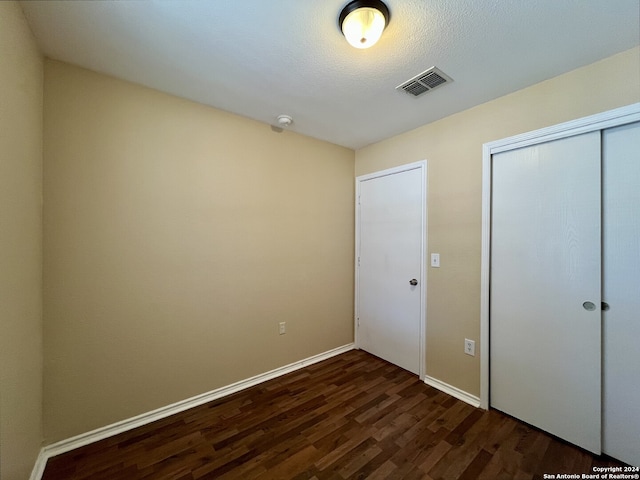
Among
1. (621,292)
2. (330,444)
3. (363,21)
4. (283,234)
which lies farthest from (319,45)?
(330,444)

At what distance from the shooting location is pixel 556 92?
175 cm

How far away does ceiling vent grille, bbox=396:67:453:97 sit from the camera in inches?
68.1

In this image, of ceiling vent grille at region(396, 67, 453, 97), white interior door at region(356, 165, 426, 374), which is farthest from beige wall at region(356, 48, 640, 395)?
ceiling vent grille at region(396, 67, 453, 97)

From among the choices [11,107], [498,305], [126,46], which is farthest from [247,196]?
[498,305]

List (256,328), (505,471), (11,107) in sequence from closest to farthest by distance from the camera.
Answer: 1. (11,107)
2. (505,471)
3. (256,328)

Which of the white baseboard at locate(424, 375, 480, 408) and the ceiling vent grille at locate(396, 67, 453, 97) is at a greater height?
the ceiling vent grille at locate(396, 67, 453, 97)

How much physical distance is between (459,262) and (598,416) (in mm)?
1240

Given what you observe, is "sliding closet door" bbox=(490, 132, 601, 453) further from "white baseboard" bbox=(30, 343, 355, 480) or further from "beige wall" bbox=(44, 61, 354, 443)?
"white baseboard" bbox=(30, 343, 355, 480)

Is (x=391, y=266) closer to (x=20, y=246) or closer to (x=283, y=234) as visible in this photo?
(x=283, y=234)

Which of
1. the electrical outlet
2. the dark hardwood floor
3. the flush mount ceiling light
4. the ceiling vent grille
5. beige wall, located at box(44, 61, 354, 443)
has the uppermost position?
the ceiling vent grille

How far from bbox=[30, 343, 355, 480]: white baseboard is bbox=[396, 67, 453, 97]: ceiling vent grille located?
2.74 metres

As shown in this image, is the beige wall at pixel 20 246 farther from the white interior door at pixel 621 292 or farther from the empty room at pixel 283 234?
the white interior door at pixel 621 292

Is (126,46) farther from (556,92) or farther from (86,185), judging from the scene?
(556,92)

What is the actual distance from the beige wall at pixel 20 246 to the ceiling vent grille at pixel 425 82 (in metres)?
2.15
